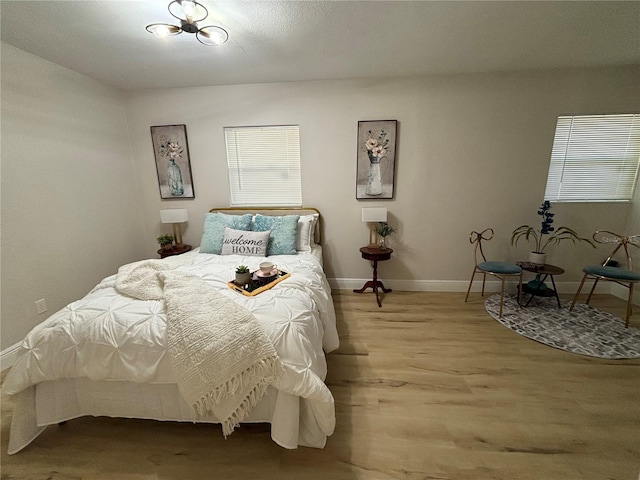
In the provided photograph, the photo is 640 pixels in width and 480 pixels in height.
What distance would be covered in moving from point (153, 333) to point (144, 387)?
1.06ft

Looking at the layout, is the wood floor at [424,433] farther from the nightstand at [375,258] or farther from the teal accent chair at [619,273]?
the nightstand at [375,258]

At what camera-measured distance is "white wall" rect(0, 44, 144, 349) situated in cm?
210

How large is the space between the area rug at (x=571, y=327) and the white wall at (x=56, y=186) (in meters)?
4.30

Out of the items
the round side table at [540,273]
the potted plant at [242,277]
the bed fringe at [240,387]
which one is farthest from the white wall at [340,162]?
the bed fringe at [240,387]

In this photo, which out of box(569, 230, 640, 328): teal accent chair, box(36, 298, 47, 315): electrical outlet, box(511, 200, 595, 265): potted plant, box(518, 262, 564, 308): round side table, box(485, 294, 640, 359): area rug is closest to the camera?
box(485, 294, 640, 359): area rug

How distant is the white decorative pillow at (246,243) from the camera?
2.67m

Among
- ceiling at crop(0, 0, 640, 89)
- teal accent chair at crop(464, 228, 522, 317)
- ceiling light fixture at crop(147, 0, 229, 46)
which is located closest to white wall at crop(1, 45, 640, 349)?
teal accent chair at crop(464, 228, 522, 317)

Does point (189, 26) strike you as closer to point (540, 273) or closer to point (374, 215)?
point (374, 215)

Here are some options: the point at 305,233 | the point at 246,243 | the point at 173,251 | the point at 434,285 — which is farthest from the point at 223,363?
the point at 434,285

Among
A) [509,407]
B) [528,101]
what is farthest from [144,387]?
[528,101]

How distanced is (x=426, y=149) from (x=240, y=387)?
298cm

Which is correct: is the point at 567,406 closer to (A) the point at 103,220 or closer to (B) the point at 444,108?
(B) the point at 444,108

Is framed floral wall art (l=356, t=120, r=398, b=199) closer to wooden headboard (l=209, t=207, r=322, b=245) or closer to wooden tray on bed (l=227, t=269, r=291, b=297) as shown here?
Answer: wooden headboard (l=209, t=207, r=322, b=245)

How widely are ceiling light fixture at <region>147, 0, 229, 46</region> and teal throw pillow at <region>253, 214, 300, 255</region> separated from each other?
5.25 ft
